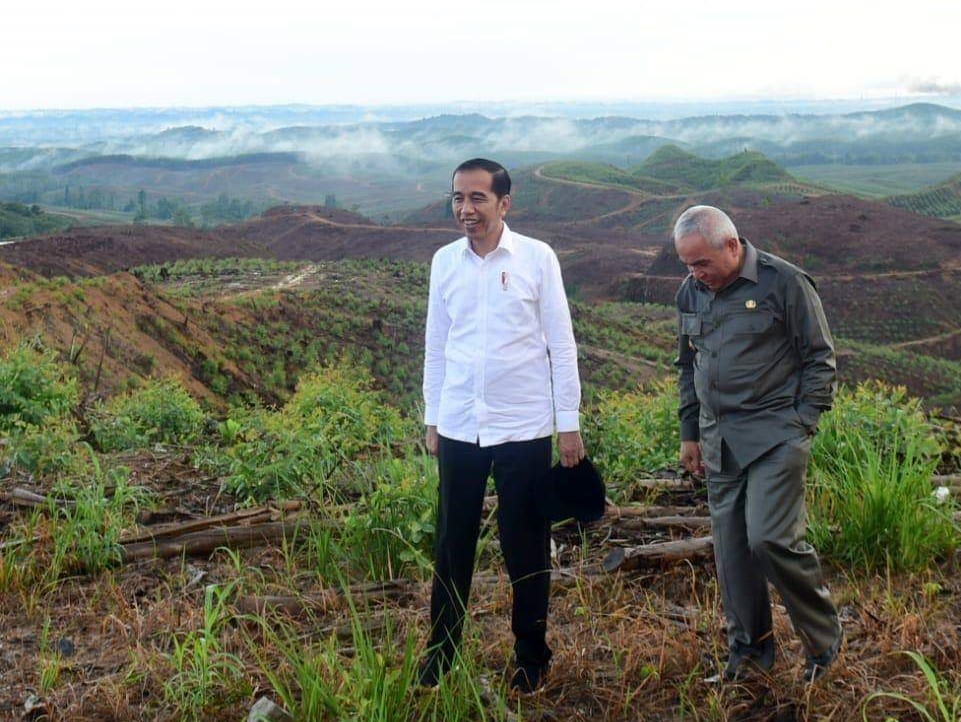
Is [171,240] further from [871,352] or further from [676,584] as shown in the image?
[676,584]

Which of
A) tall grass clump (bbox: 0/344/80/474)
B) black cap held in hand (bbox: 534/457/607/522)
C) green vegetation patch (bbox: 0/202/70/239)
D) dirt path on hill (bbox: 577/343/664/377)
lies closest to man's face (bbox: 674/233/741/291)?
black cap held in hand (bbox: 534/457/607/522)

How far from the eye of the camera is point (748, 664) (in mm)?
2701

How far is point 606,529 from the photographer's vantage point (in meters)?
3.92

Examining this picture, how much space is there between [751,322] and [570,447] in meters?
0.60

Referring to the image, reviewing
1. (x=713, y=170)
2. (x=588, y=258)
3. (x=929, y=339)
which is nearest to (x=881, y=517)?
(x=929, y=339)

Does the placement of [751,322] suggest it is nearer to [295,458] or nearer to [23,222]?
[295,458]

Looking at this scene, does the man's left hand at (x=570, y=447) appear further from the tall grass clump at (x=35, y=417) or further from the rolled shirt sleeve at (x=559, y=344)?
the tall grass clump at (x=35, y=417)

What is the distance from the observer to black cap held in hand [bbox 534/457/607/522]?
8.55ft

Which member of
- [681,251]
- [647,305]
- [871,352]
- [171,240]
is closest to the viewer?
[681,251]

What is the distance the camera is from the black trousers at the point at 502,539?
2.61 m

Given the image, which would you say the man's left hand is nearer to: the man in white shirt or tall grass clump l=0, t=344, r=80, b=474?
the man in white shirt

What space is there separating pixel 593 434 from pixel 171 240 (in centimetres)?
4825

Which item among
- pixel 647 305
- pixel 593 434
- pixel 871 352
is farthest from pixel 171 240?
pixel 593 434

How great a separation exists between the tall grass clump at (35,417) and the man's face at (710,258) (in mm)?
3507
